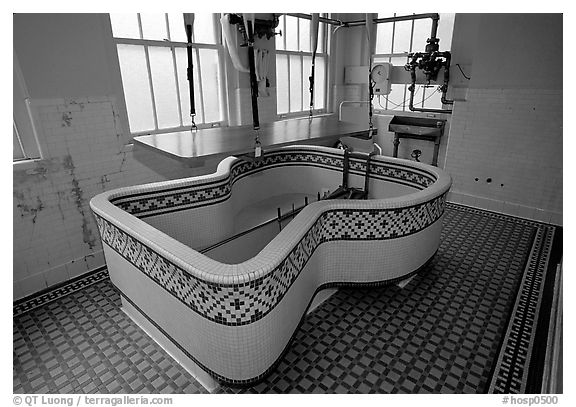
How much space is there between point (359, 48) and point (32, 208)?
6152 millimetres

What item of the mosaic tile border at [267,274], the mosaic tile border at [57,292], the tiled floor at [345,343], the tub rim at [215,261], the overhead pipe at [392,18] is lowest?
the tiled floor at [345,343]

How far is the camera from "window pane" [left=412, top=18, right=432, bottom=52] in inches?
234

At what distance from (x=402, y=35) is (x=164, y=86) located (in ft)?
14.4

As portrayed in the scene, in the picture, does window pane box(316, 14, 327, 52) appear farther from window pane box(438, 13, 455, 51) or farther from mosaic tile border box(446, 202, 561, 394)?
mosaic tile border box(446, 202, 561, 394)

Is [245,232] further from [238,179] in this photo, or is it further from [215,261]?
[215,261]

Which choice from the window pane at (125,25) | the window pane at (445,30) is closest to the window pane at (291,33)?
the window pane at (445,30)

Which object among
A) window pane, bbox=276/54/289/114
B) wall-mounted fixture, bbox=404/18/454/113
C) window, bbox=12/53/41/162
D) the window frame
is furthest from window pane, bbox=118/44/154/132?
wall-mounted fixture, bbox=404/18/454/113

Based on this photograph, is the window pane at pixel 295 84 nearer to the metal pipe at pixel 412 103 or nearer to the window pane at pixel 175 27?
the metal pipe at pixel 412 103

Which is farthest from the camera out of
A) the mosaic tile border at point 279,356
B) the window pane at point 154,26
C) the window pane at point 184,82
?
the window pane at point 184,82

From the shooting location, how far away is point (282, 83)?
6.31 m

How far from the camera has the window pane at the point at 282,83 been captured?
615 cm

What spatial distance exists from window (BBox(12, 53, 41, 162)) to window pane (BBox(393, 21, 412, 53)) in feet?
19.0

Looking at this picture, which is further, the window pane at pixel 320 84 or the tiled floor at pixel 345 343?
the window pane at pixel 320 84

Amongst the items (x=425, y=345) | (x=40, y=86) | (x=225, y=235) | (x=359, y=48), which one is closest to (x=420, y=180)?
(x=425, y=345)
